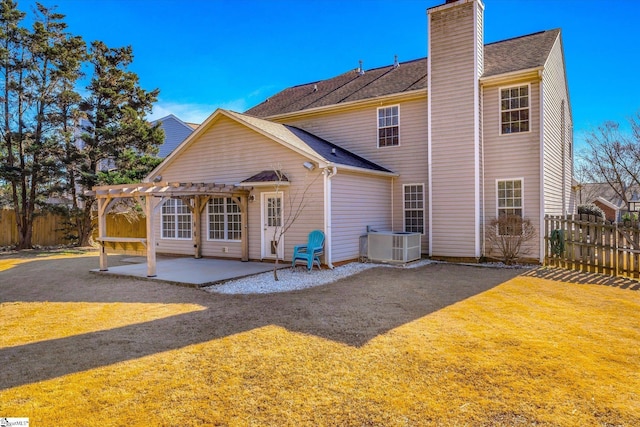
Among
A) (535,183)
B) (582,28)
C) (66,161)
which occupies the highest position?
(582,28)

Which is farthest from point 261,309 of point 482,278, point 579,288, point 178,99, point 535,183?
point 178,99

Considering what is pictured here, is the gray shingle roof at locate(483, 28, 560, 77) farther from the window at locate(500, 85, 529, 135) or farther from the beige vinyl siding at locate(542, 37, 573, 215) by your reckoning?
the window at locate(500, 85, 529, 135)

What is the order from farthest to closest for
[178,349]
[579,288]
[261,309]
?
[579,288] < [261,309] < [178,349]

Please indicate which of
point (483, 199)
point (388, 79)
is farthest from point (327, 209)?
point (388, 79)

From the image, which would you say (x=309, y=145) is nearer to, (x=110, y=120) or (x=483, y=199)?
(x=483, y=199)

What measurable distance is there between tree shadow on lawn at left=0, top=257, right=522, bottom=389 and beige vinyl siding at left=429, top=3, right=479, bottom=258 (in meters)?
1.44

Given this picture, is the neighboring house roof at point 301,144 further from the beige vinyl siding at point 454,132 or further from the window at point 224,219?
the window at point 224,219

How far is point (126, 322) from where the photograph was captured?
5863 millimetres

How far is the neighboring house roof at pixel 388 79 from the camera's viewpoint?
39.4ft

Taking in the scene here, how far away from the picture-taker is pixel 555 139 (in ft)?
41.9

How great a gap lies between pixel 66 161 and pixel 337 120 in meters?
12.4

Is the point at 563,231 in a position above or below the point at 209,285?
above

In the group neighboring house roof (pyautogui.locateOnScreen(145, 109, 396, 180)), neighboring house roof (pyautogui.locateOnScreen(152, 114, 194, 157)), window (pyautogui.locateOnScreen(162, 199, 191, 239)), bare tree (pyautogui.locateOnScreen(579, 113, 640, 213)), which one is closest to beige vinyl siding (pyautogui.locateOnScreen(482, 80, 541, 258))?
neighboring house roof (pyautogui.locateOnScreen(145, 109, 396, 180))

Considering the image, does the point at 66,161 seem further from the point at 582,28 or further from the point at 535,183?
the point at 582,28
